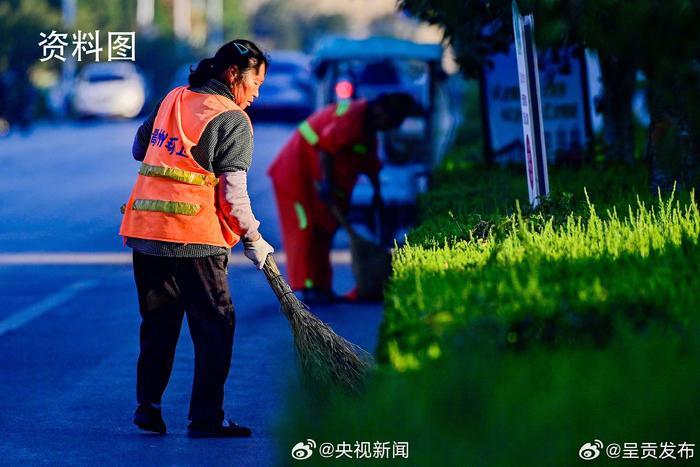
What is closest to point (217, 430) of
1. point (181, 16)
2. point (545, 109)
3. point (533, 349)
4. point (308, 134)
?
point (533, 349)

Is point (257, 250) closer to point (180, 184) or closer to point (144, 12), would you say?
point (180, 184)

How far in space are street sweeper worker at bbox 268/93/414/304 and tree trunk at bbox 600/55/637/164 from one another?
1791mm

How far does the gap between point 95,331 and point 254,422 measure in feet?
10.8

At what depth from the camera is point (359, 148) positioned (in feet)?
38.6

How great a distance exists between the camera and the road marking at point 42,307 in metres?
10.7

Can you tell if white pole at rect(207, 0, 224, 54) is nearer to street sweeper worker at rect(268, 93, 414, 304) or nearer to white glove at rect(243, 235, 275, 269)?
street sweeper worker at rect(268, 93, 414, 304)

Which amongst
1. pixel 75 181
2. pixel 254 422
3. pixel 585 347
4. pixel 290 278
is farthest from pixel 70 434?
pixel 75 181

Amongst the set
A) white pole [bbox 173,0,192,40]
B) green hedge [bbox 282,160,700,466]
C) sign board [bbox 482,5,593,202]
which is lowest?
green hedge [bbox 282,160,700,466]

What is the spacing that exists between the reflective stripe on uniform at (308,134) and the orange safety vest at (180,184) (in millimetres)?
4895

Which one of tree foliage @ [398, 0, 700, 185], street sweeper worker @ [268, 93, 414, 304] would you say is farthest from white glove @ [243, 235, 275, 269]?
street sweeper worker @ [268, 93, 414, 304]

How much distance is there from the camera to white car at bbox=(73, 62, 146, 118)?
149 ft

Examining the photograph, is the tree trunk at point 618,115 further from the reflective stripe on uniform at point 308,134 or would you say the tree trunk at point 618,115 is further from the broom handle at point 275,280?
the broom handle at point 275,280

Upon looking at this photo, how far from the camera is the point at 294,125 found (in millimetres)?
35594

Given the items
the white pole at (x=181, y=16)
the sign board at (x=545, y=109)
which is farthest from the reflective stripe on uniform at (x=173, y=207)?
the white pole at (x=181, y=16)
